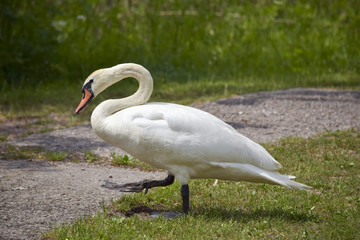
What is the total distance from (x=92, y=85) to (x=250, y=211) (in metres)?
1.71

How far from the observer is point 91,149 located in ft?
21.4

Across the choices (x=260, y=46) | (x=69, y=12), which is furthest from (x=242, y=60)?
(x=69, y=12)

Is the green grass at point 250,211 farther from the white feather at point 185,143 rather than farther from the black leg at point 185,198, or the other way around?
the white feather at point 185,143

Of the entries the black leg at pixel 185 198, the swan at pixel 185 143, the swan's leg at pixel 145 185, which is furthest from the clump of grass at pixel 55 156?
the black leg at pixel 185 198

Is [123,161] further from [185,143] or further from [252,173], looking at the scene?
[252,173]

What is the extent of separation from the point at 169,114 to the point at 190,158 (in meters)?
0.39

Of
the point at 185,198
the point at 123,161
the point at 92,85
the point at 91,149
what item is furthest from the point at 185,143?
the point at 91,149

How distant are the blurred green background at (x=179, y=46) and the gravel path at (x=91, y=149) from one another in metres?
1.08

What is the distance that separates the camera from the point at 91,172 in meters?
5.61

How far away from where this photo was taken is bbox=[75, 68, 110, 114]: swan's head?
4.55m

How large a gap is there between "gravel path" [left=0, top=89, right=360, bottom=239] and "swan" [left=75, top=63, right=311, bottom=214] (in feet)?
2.36

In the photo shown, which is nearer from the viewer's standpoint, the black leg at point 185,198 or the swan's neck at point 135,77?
the black leg at point 185,198

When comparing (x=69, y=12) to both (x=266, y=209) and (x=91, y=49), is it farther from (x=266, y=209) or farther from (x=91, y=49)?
(x=266, y=209)

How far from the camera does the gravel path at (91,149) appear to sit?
4.26 meters
